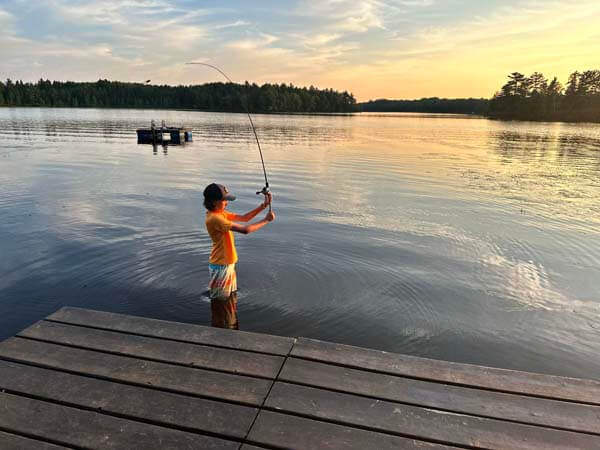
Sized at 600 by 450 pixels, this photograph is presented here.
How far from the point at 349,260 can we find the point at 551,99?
125962 mm

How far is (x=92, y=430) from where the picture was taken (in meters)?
2.94

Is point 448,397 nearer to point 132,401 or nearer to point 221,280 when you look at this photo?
point 132,401

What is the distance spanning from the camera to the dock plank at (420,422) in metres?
2.88

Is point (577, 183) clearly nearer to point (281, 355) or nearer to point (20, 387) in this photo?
point (281, 355)

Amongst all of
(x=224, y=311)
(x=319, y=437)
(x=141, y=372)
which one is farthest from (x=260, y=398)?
(x=224, y=311)

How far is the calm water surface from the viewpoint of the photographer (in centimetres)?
625

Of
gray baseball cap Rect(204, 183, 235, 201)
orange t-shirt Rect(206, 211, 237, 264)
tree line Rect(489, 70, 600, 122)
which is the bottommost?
orange t-shirt Rect(206, 211, 237, 264)

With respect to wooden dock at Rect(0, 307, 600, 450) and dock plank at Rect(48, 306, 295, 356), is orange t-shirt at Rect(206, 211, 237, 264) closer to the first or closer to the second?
dock plank at Rect(48, 306, 295, 356)

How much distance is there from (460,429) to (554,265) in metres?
7.42

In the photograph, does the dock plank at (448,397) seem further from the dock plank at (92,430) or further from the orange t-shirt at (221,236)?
the orange t-shirt at (221,236)

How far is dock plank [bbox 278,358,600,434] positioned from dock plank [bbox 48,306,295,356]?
423 mm

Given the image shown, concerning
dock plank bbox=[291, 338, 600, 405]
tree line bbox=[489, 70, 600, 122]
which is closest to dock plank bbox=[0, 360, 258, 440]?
dock plank bbox=[291, 338, 600, 405]

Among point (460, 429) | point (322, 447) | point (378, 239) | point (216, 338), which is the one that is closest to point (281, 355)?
point (216, 338)

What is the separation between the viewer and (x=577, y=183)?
19.1 meters
